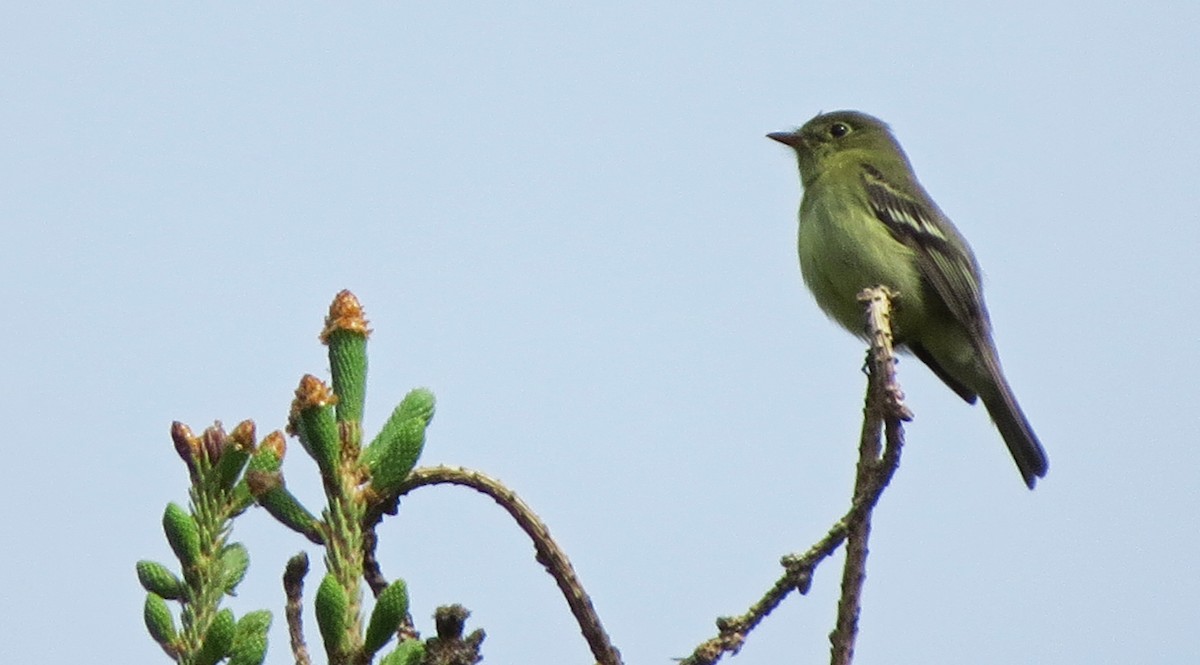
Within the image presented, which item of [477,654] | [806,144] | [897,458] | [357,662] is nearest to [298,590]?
[357,662]

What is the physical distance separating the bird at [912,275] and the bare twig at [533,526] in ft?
17.7

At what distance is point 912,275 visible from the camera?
784 cm

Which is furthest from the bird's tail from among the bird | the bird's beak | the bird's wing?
the bird's beak

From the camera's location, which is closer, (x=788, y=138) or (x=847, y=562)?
(x=847, y=562)

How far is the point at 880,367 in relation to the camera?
128 inches

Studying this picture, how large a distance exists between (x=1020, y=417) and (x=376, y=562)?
6.35 meters

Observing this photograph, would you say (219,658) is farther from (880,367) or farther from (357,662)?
(880,367)

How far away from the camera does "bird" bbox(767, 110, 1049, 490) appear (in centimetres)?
773

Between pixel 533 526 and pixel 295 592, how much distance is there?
0.39 metres

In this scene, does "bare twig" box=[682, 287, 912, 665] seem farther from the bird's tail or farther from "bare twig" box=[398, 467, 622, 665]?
the bird's tail

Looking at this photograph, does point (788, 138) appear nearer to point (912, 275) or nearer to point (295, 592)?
point (912, 275)

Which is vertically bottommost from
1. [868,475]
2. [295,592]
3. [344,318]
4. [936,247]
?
[295,592]

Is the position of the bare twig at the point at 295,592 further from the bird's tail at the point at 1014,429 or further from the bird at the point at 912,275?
the bird's tail at the point at 1014,429

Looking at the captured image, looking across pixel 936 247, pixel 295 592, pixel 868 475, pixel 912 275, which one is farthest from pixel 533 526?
pixel 936 247
